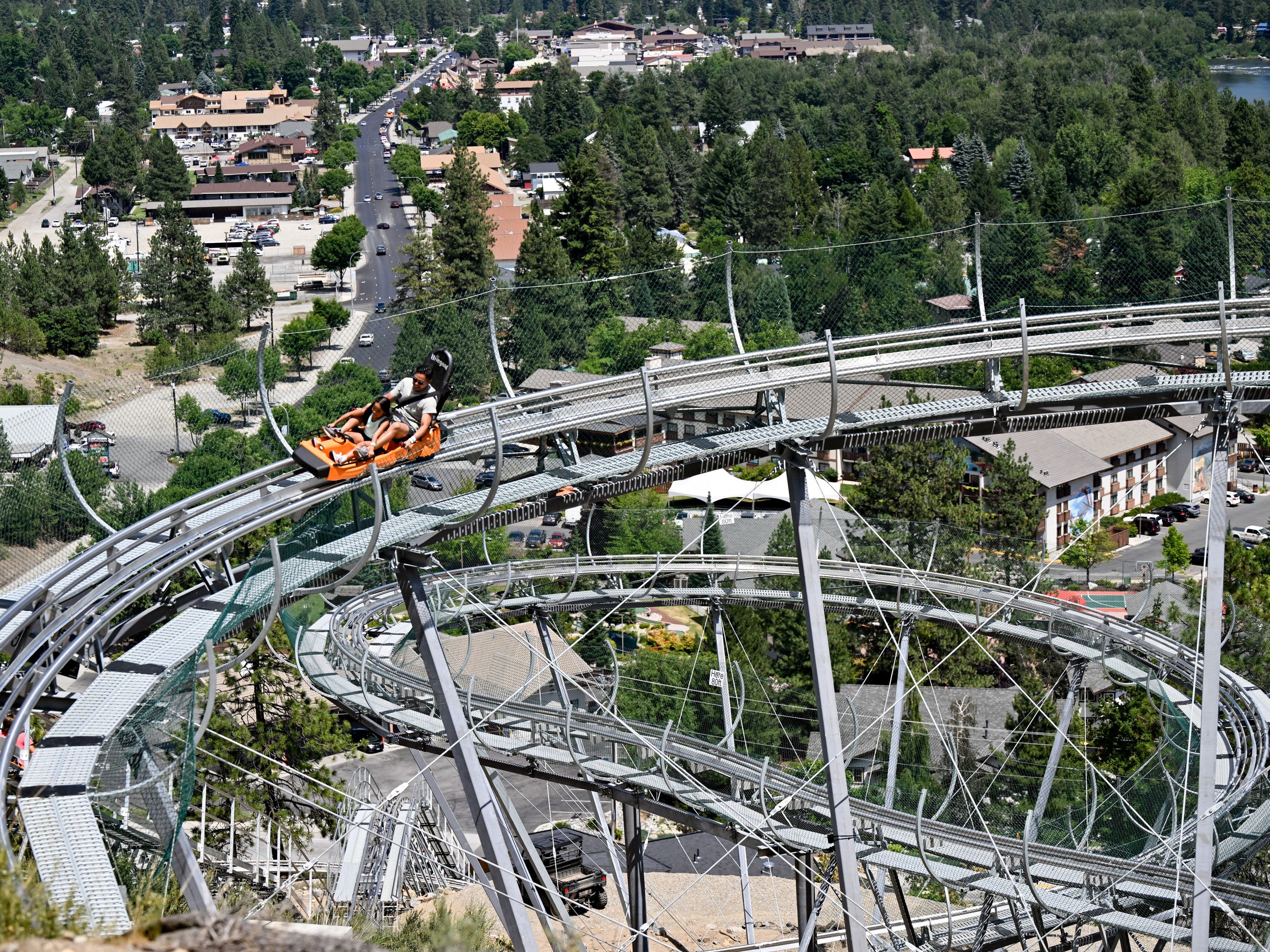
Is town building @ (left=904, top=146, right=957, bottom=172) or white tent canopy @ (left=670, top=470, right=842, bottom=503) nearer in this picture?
white tent canopy @ (left=670, top=470, right=842, bottom=503)

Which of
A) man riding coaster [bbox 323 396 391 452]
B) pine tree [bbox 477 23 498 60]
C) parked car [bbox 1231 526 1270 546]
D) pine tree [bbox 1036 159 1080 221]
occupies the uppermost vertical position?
pine tree [bbox 477 23 498 60]

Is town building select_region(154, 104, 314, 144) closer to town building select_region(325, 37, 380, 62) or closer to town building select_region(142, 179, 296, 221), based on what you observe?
town building select_region(142, 179, 296, 221)

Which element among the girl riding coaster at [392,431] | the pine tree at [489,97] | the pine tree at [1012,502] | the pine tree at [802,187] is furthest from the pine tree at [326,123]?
the girl riding coaster at [392,431]

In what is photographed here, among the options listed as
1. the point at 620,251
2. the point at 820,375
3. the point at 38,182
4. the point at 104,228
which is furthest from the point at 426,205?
the point at 820,375

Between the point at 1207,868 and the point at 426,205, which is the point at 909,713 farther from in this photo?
the point at 426,205

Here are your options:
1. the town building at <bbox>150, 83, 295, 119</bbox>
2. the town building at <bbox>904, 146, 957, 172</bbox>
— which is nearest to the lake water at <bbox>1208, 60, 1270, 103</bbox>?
the town building at <bbox>904, 146, 957, 172</bbox>

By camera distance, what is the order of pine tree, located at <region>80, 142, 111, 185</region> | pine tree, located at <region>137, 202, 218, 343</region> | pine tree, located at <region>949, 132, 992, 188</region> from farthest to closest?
pine tree, located at <region>80, 142, 111, 185</region>
pine tree, located at <region>949, 132, 992, 188</region>
pine tree, located at <region>137, 202, 218, 343</region>

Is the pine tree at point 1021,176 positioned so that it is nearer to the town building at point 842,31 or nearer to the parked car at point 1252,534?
the parked car at point 1252,534

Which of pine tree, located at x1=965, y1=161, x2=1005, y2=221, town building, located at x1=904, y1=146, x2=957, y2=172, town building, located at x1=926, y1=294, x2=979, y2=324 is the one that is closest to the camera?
town building, located at x1=926, y1=294, x2=979, y2=324

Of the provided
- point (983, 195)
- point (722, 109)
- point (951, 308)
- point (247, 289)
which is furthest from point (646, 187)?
point (951, 308)
